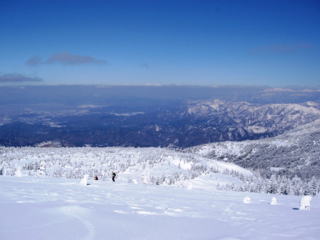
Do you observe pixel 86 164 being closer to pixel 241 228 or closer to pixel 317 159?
pixel 241 228

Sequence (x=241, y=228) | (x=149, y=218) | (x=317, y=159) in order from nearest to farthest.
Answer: (x=241, y=228) → (x=149, y=218) → (x=317, y=159)

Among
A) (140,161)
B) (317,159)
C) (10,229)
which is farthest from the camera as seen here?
(317,159)

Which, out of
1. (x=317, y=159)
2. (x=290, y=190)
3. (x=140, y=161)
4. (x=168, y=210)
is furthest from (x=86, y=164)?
(x=317, y=159)

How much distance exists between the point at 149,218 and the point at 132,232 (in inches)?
92.7

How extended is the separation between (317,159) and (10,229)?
643ft

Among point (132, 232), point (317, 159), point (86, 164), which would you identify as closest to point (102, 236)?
point (132, 232)

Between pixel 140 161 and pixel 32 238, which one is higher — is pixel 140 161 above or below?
below

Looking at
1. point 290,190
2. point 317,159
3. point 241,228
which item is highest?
point 241,228

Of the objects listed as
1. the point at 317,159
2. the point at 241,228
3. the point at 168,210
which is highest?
the point at 241,228

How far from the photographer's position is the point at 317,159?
562 feet

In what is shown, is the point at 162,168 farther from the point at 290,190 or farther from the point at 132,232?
the point at 132,232

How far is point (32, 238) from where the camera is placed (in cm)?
775

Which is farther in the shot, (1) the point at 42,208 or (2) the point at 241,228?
(1) the point at 42,208

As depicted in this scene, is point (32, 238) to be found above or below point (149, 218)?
above
